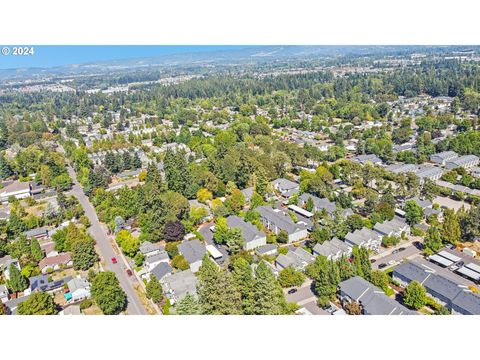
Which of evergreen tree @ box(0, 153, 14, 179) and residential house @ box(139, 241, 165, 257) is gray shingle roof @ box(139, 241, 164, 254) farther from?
evergreen tree @ box(0, 153, 14, 179)

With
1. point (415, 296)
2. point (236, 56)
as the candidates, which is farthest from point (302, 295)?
point (236, 56)

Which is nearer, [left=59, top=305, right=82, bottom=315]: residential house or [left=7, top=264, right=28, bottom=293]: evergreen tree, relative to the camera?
[left=59, top=305, right=82, bottom=315]: residential house

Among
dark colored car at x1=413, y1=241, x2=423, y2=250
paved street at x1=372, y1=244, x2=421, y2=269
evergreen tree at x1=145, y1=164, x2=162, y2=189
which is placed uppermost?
evergreen tree at x1=145, y1=164, x2=162, y2=189

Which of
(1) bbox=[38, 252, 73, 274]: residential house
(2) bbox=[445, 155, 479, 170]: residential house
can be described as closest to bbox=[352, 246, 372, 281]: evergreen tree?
(1) bbox=[38, 252, 73, 274]: residential house

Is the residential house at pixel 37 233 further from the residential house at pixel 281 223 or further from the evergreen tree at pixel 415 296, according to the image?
the evergreen tree at pixel 415 296

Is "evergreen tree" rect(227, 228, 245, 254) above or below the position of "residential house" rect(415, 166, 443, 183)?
below

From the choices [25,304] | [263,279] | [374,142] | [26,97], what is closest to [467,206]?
[374,142]

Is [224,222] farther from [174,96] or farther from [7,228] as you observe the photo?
[174,96]
